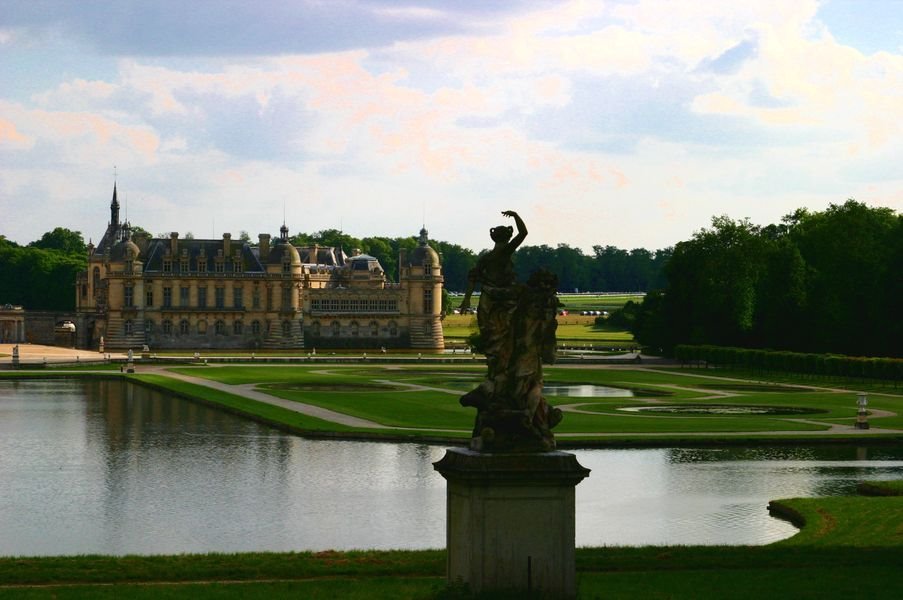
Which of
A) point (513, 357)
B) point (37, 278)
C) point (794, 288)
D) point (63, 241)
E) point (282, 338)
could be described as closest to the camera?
point (513, 357)

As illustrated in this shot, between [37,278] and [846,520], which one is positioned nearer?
[846,520]

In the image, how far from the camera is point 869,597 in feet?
56.9

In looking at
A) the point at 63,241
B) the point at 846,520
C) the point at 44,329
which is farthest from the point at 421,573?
the point at 63,241

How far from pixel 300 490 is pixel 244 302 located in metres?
80.3

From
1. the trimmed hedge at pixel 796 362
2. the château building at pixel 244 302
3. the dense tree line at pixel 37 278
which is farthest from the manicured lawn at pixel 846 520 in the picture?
the dense tree line at pixel 37 278

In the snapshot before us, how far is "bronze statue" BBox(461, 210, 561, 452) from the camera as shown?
1525cm

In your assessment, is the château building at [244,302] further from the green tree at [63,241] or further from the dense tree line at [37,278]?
the green tree at [63,241]

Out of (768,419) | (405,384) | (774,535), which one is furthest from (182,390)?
(774,535)

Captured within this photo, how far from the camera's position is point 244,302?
109 metres

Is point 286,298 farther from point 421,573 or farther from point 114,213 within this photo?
point 421,573

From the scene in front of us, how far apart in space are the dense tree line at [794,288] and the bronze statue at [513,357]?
6023 centimetres

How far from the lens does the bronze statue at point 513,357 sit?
15.2 m

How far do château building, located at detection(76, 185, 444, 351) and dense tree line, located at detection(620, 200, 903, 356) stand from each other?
68.8 feet

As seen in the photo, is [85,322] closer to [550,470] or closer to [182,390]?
[182,390]
